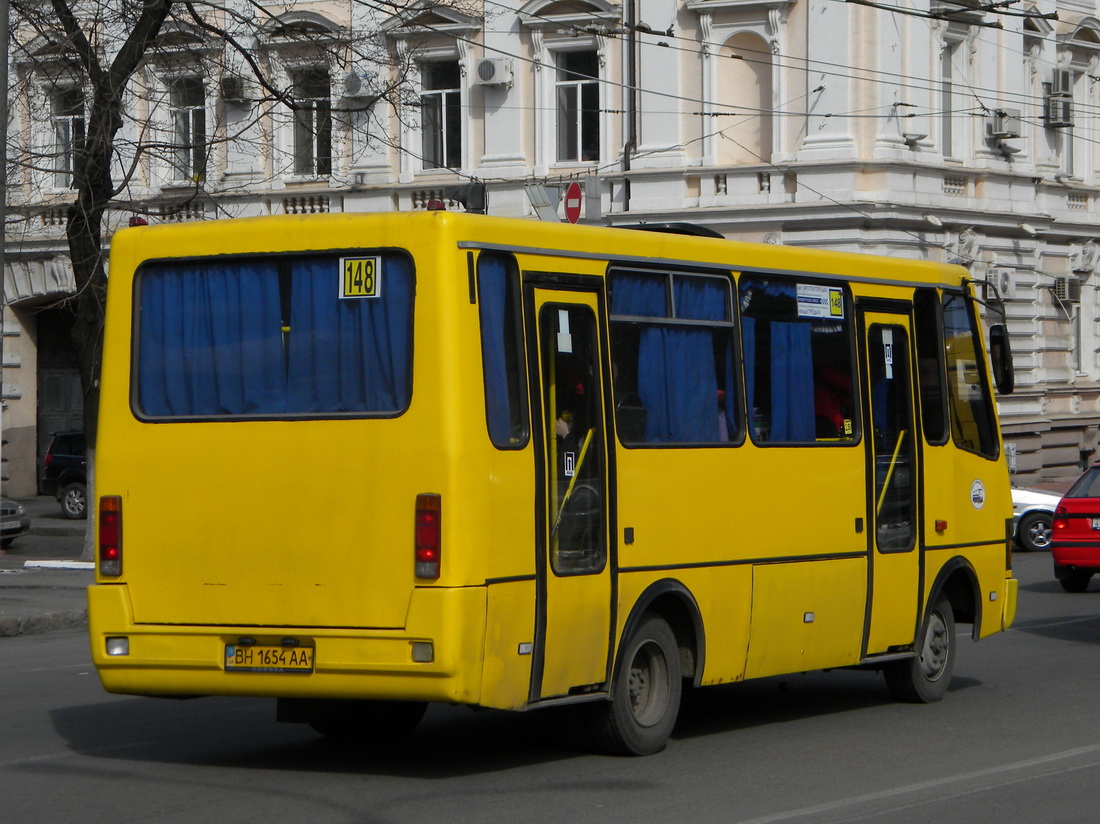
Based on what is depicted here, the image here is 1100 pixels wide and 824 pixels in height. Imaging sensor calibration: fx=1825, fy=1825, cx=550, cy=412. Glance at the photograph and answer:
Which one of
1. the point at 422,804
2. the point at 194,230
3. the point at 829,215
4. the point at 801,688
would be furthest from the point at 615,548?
the point at 829,215

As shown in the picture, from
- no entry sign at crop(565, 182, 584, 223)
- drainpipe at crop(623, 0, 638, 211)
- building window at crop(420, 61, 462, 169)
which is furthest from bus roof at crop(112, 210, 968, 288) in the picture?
building window at crop(420, 61, 462, 169)

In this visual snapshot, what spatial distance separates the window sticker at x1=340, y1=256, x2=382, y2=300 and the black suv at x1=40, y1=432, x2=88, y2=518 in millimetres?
26018

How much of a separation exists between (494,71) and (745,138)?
16.0 feet

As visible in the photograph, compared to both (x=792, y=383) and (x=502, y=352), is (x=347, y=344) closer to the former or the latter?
(x=502, y=352)

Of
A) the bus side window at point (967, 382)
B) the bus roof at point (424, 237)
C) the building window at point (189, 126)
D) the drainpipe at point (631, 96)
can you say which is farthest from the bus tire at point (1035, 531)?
the bus roof at point (424, 237)

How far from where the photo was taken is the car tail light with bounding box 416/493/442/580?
8.21m

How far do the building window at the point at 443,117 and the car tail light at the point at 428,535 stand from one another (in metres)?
26.7

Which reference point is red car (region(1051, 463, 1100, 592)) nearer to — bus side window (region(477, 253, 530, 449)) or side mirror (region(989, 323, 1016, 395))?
side mirror (region(989, 323, 1016, 395))

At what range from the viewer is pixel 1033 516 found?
27125 millimetres

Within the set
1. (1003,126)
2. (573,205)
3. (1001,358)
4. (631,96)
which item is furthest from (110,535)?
(1003,126)

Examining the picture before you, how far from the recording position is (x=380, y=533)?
8.36m

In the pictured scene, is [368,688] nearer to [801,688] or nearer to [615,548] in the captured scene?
[615,548]

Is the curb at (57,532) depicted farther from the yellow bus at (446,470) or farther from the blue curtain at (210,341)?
the blue curtain at (210,341)

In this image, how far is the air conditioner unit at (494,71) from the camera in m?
33.6
